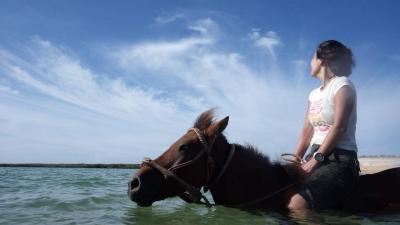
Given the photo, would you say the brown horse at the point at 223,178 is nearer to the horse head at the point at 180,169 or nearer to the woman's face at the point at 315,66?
the horse head at the point at 180,169

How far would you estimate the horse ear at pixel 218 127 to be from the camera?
4.85m

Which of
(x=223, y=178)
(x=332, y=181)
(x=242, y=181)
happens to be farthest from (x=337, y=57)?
(x=223, y=178)

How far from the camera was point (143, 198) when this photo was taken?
4.59 meters

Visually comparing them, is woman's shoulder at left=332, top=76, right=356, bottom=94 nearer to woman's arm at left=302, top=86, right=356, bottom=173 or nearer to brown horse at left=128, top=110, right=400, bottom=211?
woman's arm at left=302, top=86, right=356, bottom=173

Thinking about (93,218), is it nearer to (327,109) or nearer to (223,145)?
(223,145)

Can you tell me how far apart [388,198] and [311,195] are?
1.04 meters

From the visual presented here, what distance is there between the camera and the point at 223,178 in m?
4.99

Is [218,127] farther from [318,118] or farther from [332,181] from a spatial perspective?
[332,181]

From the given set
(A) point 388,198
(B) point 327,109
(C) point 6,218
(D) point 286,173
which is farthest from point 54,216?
(A) point 388,198

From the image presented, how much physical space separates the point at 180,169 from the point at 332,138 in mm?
1810

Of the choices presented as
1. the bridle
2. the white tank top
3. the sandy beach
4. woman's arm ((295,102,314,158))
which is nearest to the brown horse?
the bridle

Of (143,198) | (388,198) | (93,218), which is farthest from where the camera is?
(93,218)

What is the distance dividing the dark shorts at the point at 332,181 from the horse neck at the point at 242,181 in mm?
402

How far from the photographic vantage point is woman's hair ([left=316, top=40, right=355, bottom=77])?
515 centimetres
